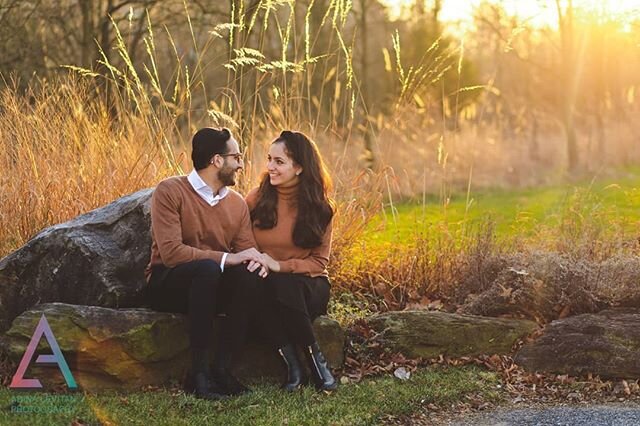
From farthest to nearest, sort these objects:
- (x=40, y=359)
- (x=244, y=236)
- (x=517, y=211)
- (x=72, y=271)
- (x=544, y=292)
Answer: (x=517, y=211), (x=544, y=292), (x=72, y=271), (x=244, y=236), (x=40, y=359)

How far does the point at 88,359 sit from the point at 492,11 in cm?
1121

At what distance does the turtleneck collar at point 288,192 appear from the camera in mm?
4527

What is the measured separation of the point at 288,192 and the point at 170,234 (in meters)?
0.67

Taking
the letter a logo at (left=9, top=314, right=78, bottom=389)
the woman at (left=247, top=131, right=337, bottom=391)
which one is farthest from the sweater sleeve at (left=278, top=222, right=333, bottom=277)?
the letter a logo at (left=9, top=314, right=78, bottom=389)

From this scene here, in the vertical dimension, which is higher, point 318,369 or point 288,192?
point 288,192

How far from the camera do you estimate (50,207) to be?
548cm

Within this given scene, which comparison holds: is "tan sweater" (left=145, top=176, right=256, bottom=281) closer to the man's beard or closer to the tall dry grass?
the man's beard

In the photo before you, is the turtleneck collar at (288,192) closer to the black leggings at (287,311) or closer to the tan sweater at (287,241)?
the tan sweater at (287,241)

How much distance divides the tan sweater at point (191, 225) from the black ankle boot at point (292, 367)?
543mm

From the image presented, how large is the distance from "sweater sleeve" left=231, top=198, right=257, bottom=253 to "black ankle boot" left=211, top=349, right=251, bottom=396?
54cm

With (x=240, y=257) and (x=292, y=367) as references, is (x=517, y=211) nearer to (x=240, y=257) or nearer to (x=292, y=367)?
(x=292, y=367)

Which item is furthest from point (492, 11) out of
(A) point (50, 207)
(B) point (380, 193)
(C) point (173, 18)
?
(A) point (50, 207)

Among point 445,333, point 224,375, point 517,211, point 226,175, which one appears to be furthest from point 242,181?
point 517,211

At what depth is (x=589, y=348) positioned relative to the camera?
→ 4.68 meters
